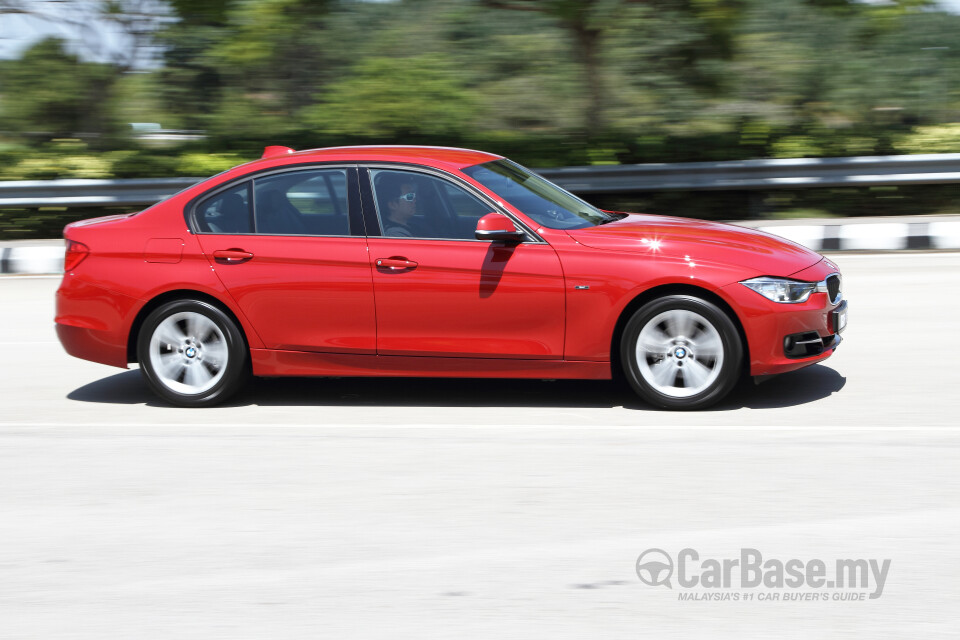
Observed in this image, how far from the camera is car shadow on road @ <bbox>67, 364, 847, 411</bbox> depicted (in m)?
6.77

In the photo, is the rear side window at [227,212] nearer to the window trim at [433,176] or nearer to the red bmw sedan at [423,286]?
the red bmw sedan at [423,286]

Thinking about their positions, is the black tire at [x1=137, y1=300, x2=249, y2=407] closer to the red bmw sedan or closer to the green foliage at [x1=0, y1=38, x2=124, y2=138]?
the red bmw sedan

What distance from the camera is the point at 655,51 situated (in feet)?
53.4

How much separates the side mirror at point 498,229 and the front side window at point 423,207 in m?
0.16

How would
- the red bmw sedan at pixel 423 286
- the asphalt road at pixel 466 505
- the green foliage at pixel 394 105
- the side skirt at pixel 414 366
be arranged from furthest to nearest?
the green foliage at pixel 394 105, the side skirt at pixel 414 366, the red bmw sedan at pixel 423 286, the asphalt road at pixel 466 505

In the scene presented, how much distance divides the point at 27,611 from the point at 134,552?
58 centimetres

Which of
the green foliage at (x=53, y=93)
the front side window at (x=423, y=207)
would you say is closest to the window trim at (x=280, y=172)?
the front side window at (x=423, y=207)

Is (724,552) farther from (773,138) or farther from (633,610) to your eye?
(773,138)

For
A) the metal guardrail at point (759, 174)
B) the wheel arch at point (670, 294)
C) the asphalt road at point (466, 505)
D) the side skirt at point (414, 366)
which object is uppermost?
the metal guardrail at point (759, 174)

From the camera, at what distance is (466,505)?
4.99 metres

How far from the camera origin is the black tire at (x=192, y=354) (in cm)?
685

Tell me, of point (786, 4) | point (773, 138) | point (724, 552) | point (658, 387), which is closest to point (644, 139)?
point (773, 138)

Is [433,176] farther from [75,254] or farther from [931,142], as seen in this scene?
[931,142]

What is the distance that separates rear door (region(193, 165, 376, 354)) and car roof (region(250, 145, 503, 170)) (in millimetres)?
102
